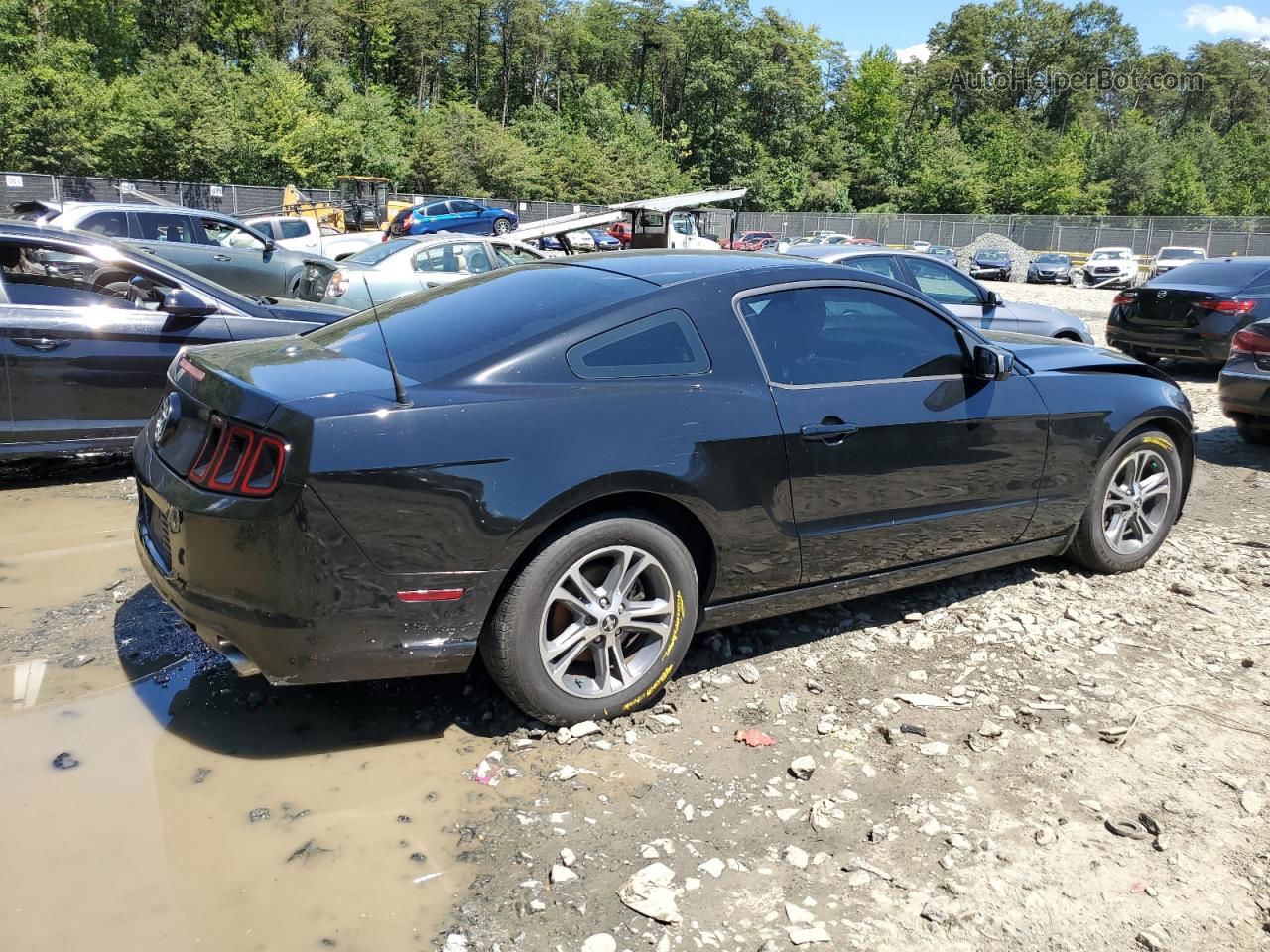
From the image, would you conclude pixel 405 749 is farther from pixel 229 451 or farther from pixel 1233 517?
pixel 1233 517

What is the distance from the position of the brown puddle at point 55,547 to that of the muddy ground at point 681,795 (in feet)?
0.17

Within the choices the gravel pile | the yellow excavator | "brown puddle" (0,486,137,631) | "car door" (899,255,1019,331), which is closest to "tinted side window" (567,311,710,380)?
"brown puddle" (0,486,137,631)

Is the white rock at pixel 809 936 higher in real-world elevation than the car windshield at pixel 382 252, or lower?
lower

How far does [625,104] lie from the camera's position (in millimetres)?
96188

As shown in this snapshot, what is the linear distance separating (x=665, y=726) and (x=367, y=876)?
3.95 feet

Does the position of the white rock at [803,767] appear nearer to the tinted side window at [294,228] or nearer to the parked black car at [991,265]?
the tinted side window at [294,228]

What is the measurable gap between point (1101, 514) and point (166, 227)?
12887 millimetres

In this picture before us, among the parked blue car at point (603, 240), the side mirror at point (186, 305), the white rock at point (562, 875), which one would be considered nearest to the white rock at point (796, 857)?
the white rock at point (562, 875)

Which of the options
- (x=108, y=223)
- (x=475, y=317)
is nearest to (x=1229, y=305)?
(x=475, y=317)

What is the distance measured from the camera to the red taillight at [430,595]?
300cm

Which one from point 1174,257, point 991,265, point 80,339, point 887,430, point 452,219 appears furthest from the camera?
point 1174,257

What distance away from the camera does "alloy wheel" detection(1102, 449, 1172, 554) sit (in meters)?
4.92

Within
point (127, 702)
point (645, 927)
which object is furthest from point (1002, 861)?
point (127, 702)

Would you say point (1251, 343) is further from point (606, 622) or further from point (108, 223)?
point (108, 223)
